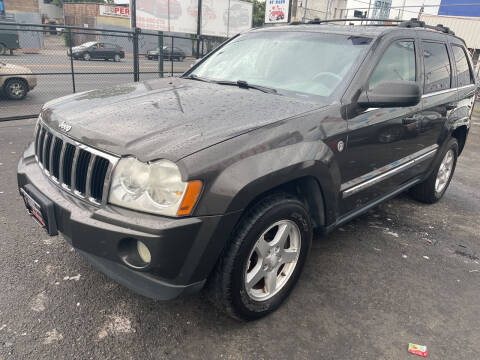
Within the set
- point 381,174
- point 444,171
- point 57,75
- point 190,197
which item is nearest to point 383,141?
point 381,174

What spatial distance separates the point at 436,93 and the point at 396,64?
804 millimetres

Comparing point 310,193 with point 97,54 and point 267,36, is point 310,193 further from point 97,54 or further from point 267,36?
point 97,54

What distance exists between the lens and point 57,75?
8.48 m

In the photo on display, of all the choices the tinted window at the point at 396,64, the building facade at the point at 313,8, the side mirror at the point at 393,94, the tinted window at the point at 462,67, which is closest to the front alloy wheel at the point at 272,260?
the side mirror at the point at 393,94

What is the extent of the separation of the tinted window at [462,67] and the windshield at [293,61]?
6.17ft

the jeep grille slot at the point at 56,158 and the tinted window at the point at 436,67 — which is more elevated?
the tinted window at the point at 436,67

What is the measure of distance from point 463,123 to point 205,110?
3.40 m

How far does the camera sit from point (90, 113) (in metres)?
2.35

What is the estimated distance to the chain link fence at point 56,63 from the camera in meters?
8.01

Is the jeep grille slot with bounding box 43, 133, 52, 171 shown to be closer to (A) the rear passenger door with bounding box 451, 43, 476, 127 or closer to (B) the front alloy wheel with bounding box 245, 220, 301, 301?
(B) the front alloy wheel with bounding box 245, 220, 301, 301

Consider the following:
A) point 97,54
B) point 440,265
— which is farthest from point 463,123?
point 97,54

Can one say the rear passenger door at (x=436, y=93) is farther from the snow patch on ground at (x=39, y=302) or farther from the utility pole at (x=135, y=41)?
the utility pole at (x=135, y=41)

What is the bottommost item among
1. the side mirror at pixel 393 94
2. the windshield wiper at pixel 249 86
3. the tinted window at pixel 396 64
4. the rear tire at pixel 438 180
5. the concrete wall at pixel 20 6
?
the rear tire at pixel 438 180

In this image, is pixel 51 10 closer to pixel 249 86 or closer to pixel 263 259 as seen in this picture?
pixel 249 86
